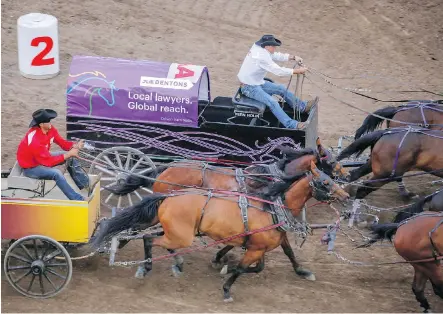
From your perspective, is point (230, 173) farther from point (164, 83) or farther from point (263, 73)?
point (263, 73)

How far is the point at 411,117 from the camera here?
40.7 feet

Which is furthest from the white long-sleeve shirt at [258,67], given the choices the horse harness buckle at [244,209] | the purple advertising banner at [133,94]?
the horse harness buckle at [244,209]

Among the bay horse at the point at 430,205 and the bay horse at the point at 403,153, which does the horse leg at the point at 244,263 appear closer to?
the bay horse at the point at 430,205

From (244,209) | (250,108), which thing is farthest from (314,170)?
(250,108)

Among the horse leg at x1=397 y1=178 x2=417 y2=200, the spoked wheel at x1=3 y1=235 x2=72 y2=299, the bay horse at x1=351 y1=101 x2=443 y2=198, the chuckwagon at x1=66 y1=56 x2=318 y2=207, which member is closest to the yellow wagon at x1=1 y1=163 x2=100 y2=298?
the spoked wheel at x1=3 y1=235 x2=72 y2=299

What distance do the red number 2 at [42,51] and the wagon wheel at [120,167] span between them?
383cm

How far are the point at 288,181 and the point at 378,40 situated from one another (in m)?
8.65

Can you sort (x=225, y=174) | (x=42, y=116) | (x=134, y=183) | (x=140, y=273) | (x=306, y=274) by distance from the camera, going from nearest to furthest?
(x=42, y=116)
(x=140, y=273)
(x=225, y=174)
(x=306, y=274)
(x=134, y=183)

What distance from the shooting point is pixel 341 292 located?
10.6 m

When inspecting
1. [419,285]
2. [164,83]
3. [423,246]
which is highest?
[164,83]

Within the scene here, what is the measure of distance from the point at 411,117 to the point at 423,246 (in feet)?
10.1

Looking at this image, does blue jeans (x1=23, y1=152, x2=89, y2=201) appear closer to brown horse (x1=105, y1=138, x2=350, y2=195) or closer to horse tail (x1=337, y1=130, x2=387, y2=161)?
brown horse (x1=105, y1=138, x2=350, y2=195)

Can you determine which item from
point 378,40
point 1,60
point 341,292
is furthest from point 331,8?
point 341,292

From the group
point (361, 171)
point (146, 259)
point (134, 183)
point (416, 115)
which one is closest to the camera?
point (146, 259)
